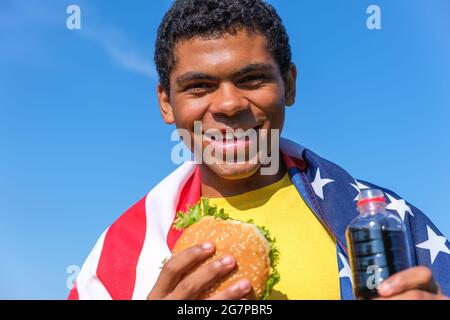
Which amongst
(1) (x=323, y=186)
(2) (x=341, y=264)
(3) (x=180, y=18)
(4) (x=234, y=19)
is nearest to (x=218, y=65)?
(4) (x=234, y=19)

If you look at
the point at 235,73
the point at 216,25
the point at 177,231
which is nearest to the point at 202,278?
the point at 177,231

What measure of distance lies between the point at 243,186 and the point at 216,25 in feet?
4.22

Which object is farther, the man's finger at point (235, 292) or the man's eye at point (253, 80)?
the man's eye at point (253, 80)

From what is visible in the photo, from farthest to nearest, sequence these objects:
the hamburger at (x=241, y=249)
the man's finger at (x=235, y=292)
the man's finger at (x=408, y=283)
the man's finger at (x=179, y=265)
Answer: the hamburger at (x=241, y=249)
the man's finger at (x=179, y=265)
the man's finger at (x=235, y=292)
the man's finger at (x=408, y=283)

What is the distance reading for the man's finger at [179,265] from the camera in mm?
2877

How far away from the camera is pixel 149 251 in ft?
13.2

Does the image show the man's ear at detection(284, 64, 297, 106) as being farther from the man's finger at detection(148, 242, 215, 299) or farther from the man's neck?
the man's finger at detection(148, 242, 215, 299)

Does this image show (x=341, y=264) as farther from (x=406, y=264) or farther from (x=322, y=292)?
(x=406, y=264)

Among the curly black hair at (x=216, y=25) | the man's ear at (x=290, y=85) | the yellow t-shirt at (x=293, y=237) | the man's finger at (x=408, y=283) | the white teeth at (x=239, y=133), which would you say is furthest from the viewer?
the man's ear at (x=290, y=85)

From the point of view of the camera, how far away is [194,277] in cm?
283

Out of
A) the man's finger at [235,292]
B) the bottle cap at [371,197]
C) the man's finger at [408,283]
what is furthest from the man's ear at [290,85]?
the man's finger at [408,283]

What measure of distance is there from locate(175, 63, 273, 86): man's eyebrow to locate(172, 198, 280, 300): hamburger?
3.62 feet

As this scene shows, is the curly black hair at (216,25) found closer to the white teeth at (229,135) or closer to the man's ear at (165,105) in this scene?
the man's ear at (165,105)
